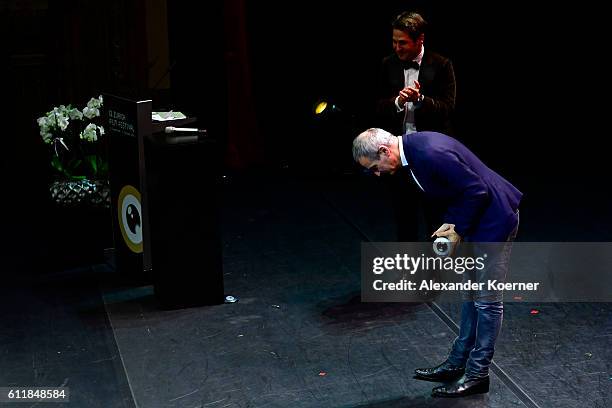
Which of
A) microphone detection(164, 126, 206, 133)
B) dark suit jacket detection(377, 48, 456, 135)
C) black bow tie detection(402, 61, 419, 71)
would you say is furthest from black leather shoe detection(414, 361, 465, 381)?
microphone detection(164, 126, 206, 133)

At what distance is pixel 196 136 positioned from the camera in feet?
19.8

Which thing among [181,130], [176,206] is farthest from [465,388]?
[181,130]

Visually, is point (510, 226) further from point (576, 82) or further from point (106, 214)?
point (576, 82)

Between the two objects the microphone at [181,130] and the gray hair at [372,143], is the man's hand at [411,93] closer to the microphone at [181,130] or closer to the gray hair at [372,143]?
the gray hair at [372,143]

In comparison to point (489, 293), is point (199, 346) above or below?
below

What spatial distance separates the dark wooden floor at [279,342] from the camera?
4980mm

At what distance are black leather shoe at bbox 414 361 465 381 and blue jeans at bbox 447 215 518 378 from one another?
3cm

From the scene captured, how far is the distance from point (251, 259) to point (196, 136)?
1236 millimetres

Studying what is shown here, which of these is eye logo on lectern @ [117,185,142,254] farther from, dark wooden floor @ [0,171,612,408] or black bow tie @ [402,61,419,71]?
black bow tie @ [402,61,419,71]

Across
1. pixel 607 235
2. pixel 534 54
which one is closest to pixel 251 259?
pixel 607 235

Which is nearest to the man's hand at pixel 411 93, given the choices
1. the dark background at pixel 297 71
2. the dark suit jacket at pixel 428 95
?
the dark suit jacket at pixel 428 95

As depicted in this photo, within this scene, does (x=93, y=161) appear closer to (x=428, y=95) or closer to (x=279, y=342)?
(x=279, y=342)

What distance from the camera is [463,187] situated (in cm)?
455

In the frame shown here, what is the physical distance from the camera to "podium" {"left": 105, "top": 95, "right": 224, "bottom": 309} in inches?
237
